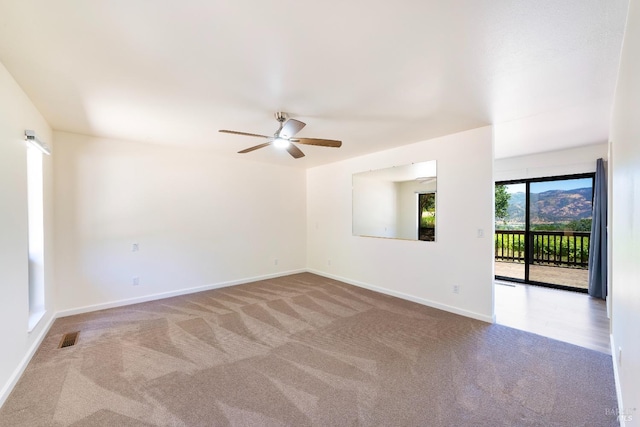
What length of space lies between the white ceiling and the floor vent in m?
2.44

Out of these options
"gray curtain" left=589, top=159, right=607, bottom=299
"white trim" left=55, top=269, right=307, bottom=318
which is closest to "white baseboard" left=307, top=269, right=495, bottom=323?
"white trim" left=55, top=269, right=307, bottom=318

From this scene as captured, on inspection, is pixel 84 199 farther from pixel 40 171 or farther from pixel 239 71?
pixel 239 71

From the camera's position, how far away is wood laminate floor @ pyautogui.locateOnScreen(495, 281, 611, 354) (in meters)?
3.00

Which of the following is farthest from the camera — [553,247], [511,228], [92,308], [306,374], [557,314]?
[511,228]

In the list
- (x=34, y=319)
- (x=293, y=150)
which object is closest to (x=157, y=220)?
(x=34, y=319)

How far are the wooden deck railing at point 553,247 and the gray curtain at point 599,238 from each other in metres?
0.62

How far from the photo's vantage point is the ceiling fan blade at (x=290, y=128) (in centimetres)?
256

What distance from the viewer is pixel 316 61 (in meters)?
1.97

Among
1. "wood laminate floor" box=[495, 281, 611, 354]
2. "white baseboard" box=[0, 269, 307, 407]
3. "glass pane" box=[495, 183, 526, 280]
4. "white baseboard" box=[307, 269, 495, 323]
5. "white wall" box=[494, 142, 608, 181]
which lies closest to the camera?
"white baseboard" box=[0, 269, 307, 407]

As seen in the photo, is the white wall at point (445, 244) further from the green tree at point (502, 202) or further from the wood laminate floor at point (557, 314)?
the green tree at point (502, 202)

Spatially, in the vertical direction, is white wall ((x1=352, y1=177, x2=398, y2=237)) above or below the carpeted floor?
above

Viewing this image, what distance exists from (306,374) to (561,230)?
535 centimetres

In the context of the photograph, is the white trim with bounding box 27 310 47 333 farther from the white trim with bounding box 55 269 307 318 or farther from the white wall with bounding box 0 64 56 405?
the white trim with bounding box 55 269 307 318

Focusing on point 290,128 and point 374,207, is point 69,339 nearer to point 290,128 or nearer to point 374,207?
point 290,128
